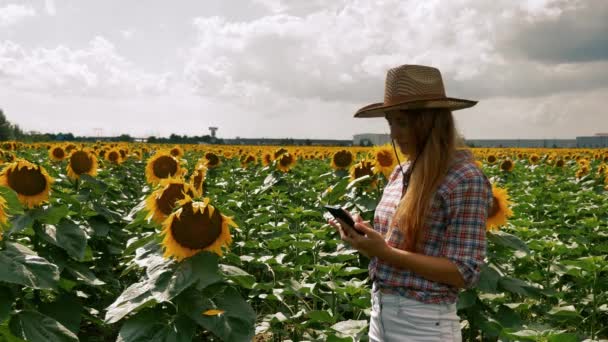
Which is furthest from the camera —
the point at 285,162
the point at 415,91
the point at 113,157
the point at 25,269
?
the point at 113,157

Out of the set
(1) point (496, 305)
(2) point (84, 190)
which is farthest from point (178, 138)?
(1) point (496, 305)

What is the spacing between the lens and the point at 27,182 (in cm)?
398

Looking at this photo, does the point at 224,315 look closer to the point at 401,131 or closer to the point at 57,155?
the point at 401,131

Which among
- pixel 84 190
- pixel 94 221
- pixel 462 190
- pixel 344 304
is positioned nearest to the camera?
pixel 462 190

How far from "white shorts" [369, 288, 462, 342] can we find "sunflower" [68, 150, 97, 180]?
459cm

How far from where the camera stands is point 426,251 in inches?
86.2

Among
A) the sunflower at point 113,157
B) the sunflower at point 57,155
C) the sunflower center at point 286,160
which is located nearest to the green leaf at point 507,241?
the sunflower center at point 286,160

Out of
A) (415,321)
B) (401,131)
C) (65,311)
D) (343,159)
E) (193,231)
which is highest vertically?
(401,131)

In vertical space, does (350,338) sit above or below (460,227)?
below

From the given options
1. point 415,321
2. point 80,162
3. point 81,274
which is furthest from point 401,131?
point 80,162

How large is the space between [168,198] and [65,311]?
117cm

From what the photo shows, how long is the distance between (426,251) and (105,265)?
12.4ft

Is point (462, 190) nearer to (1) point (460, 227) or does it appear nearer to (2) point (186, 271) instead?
(1) point (460, 227)

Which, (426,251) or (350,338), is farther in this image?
(350,338)
